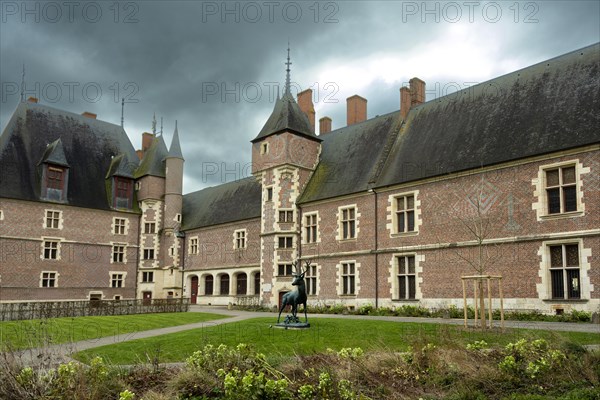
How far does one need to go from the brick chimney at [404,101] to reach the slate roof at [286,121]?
5766 mm

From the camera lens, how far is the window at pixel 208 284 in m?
37.6

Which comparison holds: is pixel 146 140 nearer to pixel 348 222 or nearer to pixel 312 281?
pixel 312 281

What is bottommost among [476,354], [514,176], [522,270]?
[476,354]

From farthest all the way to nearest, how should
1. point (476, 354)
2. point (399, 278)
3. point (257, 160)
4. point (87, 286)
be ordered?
point (87, 286)
point (257, 160)
point (399, 278)
point (476, 354)

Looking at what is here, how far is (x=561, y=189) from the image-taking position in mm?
19109

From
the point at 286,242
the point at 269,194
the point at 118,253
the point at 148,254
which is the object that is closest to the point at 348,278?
the point at 286,242

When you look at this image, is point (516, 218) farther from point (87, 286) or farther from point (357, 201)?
point (87, 286)

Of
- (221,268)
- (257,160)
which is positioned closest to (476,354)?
(257,160)

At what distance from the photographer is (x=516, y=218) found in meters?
20.2

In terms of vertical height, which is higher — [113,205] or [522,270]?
[113,205]

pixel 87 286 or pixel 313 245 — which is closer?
pixel 313 245

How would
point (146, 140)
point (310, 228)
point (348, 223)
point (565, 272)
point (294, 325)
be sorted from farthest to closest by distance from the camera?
point (146, 140) → point (310, 228) → point (348, 223) → point (565, 272) → point (294, 325)

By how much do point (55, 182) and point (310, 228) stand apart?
17263 mm

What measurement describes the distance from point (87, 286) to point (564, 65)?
30002 mm
